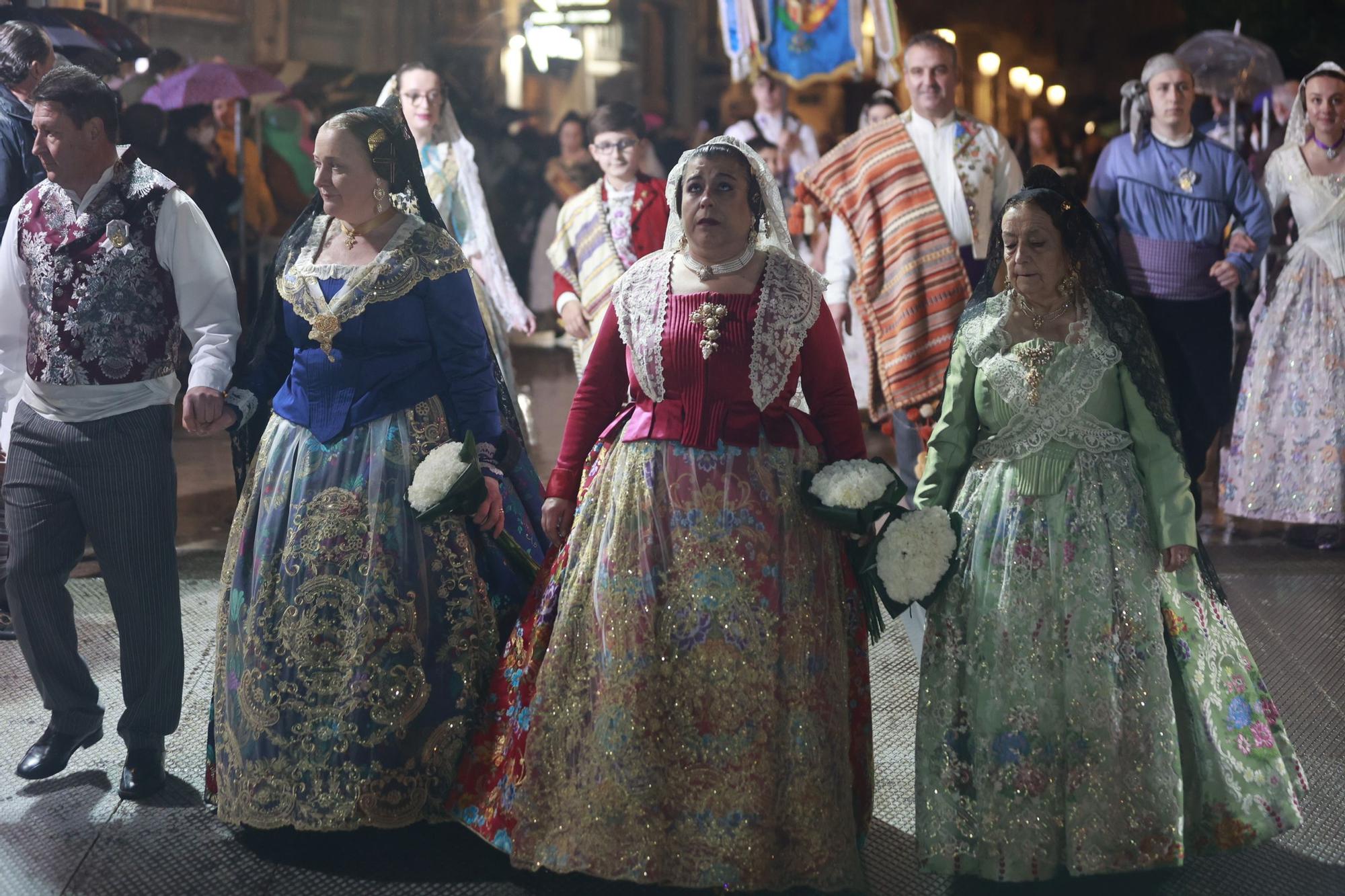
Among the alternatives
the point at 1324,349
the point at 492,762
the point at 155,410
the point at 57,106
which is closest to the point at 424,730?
the point at 492,762

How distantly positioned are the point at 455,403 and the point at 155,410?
0.77 meters

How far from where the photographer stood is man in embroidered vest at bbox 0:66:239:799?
10.7 ft

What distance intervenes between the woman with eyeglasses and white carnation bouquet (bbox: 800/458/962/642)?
2.89 m

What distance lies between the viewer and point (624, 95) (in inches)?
422

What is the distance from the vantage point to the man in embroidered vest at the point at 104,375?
3.26 metres

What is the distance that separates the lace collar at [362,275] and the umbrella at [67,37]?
3.49m

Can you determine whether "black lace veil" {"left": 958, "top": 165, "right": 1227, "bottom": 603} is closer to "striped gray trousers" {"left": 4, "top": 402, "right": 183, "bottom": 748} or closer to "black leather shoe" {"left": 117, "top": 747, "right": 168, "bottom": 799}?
"striped gray trousers" {"left": 4, "top": 402, "right": 183, "bottom": 748}

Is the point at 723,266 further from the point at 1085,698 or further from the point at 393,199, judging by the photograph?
the point at 1085,698

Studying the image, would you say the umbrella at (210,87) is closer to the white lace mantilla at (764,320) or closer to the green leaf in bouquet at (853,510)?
the white lace mantilla at (764,320)

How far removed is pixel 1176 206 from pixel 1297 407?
3.44 ft

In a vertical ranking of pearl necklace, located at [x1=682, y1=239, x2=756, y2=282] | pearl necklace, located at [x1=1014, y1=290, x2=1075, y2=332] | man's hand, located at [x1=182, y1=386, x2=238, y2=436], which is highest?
pearl necklace, located at [x1=682, y1=239, x2=756, y2=282]

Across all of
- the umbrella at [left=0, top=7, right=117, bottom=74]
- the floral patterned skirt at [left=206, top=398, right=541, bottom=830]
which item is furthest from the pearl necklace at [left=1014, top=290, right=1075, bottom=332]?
the umbrella at [left=0, top=7, right=117, bottom=74]

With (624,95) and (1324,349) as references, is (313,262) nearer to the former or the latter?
(1324,349)

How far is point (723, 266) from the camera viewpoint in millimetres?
2971
